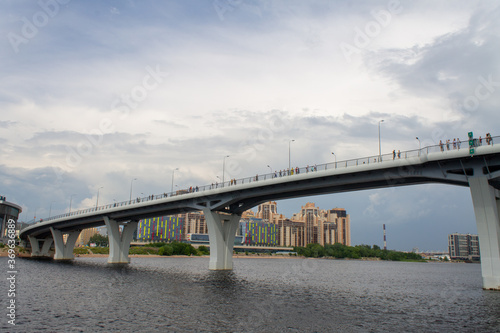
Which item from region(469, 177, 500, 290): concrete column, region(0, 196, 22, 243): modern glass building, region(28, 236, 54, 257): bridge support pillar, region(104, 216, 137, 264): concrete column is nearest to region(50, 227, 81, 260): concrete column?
region(28, 236, 54, 257): bridge support pillar

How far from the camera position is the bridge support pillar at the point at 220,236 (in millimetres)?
62500

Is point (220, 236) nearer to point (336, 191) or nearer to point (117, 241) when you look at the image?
point (336, 191)

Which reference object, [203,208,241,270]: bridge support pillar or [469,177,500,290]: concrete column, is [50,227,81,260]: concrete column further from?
[469,177,500,290]: concrete column

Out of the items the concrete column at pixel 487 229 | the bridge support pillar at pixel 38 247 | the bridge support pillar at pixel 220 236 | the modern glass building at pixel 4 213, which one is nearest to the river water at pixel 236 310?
the concrete column at pixel 487 229


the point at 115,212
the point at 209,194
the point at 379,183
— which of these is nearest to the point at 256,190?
the point at 209,194

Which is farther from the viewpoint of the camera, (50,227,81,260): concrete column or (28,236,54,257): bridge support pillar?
(28,236,54,257): bridge support pillar

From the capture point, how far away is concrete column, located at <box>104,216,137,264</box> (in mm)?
87000

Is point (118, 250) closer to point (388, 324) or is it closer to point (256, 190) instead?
point (256, 190)

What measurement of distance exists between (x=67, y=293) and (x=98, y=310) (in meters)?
10.3

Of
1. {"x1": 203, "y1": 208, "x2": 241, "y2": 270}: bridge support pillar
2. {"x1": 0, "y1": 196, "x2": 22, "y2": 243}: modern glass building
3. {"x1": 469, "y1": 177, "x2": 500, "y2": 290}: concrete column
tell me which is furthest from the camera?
{"x1": 0, "y1": 196, "x2": 22, "y2": 243}: modern glass building

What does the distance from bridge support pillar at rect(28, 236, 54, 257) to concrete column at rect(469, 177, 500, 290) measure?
123 m

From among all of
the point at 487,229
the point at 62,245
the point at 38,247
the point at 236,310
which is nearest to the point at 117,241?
the point at 62,245

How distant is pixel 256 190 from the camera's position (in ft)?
188

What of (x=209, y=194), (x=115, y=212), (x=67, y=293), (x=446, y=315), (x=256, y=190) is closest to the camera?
(x=446, y=315)
